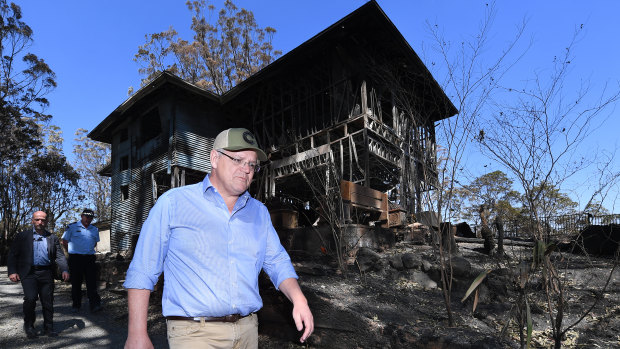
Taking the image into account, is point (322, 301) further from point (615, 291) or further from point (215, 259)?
point (615, 291)

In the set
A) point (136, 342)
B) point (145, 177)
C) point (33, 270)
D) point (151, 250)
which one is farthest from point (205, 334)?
point (145, 177)

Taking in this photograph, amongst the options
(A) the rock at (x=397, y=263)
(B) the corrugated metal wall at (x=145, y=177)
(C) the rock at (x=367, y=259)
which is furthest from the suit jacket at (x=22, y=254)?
(B) the corrugated metal wall at (x=145, y=177)

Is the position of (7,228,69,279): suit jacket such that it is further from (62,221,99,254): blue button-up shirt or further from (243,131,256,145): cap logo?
(243,131,256,145): cap logo

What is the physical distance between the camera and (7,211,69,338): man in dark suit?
5.54 m

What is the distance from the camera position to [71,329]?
609 centimetres

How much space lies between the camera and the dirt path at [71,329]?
5414 millimetres

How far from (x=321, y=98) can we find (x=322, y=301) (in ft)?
37.2

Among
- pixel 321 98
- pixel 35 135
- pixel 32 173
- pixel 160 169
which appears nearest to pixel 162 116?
pixel 160 169

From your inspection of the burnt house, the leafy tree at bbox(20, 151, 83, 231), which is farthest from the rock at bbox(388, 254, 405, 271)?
the leafy tree at bbox(20, 151, 83, 231)

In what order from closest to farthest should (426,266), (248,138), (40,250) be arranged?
(248,138), (40,250), (426,266)

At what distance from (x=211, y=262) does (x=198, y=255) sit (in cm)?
7

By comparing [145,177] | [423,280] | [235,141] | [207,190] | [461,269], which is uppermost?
[145,177]

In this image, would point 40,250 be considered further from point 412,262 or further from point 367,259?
point 412,262

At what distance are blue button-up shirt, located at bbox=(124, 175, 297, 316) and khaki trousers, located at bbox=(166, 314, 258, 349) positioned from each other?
0.17 feet
